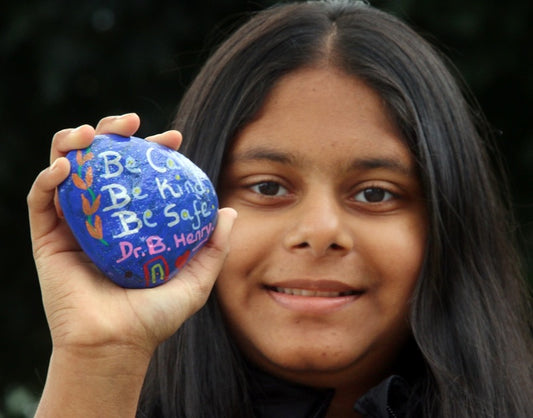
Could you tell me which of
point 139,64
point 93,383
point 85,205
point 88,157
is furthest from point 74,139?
point 139,64

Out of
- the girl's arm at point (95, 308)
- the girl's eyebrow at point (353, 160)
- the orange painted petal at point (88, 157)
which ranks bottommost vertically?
the girl's arm at point (95, 308)

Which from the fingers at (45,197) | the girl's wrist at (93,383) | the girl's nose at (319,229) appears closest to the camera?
the girl's wrist at (93,383)

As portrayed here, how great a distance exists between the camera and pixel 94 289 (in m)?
2.66

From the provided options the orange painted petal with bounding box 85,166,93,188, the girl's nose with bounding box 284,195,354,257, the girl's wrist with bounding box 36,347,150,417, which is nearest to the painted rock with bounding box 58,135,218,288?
the orange painted petal with bounding box 85,166,93,188

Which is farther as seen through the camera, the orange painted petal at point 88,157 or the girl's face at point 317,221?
the girl's face at point 317,221

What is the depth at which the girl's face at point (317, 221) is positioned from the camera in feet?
9.82

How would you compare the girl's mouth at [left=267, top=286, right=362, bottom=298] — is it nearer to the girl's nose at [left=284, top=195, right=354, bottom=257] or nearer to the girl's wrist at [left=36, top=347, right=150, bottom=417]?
the girl's nose at [left=284, top=195, right=354, bottom=257]

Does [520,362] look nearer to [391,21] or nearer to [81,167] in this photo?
[391,21]

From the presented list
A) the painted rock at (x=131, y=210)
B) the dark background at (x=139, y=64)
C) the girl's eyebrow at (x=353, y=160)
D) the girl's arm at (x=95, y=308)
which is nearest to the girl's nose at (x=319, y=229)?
the girl's eyebrow at (x=353, y=160)

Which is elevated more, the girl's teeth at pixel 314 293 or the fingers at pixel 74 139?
the fingers at pixel 74 139

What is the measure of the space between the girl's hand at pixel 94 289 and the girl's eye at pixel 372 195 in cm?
44

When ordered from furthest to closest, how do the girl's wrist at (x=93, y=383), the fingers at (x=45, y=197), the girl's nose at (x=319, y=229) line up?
the girl's nose at (x=319, y=229) < the fingers at (x=45, y=197) < the girl's wrist at (x=93, y=383)

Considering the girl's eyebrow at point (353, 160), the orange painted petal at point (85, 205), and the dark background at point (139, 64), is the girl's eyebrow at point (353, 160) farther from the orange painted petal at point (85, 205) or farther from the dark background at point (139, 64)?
the dark background at point (139, 64)

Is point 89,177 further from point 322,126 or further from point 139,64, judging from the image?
point 139,64
